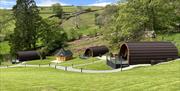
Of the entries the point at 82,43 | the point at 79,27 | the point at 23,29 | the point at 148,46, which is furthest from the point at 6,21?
the point at 148,46

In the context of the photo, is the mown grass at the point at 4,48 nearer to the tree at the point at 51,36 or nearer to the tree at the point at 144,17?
the tree at the point at 51,36

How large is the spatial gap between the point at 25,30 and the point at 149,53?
68267 mm

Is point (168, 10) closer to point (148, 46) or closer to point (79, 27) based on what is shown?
point (148, 46)

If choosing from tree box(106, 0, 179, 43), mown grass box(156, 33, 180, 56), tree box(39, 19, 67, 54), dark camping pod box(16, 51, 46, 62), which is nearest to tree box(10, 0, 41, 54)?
tree box(39, 19, 67, 54)

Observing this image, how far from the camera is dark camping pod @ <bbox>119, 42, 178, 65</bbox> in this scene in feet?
177

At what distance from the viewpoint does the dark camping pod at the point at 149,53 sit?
177ft

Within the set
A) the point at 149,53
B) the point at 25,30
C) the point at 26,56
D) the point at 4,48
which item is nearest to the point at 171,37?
the point at 149,53

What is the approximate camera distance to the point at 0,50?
395 ft

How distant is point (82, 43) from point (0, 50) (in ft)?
97.5

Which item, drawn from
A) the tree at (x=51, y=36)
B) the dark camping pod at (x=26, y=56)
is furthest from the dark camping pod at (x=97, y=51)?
the tree at (x=51, y=36)

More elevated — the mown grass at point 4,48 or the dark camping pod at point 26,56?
the dark camping pod at point 26,56

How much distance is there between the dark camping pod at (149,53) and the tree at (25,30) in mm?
64486

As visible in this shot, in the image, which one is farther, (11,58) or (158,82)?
(11,58)

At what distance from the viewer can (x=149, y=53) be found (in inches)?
2147
